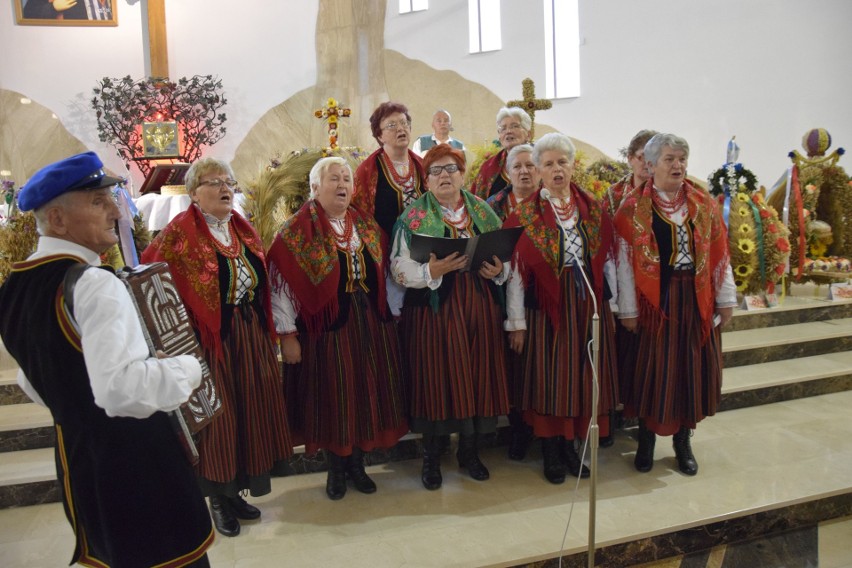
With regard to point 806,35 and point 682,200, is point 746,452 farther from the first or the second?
point 806,35

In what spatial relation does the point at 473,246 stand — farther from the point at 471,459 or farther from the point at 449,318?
the point at 471,459

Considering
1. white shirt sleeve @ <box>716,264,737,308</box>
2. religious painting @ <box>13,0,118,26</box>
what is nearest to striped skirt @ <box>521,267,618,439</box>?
white shirt sleeve @ <box>716,264,737,308</box>

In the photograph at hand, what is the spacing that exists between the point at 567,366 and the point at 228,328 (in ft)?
5.04

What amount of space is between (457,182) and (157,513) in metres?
1.88

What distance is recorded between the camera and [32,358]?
140 centimetres

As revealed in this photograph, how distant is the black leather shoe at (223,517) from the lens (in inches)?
104

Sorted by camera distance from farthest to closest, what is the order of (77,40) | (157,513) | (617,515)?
(77,40) < (617,515) < (157,513)

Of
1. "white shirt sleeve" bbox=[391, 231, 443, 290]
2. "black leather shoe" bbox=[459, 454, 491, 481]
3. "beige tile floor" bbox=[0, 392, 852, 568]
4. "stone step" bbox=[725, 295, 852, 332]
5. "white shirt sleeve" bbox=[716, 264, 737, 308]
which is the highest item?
"white shirt sleeve" bbox=[391, 231, 443, 290]

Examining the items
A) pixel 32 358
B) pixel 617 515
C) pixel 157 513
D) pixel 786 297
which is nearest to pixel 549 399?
pixel 617 515

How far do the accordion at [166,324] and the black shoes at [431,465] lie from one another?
1.56m

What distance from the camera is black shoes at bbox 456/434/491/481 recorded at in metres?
3.13

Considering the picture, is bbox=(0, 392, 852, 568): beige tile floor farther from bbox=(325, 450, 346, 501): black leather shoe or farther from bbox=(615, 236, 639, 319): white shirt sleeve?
bbox=(615, 236, 639, 319): white shirt sleeve

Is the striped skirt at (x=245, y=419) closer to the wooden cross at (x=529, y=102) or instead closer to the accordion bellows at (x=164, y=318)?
the accordion bellows at (x=164, y=318)

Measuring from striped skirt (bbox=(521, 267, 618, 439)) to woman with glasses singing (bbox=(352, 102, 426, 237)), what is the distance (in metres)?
0.84
